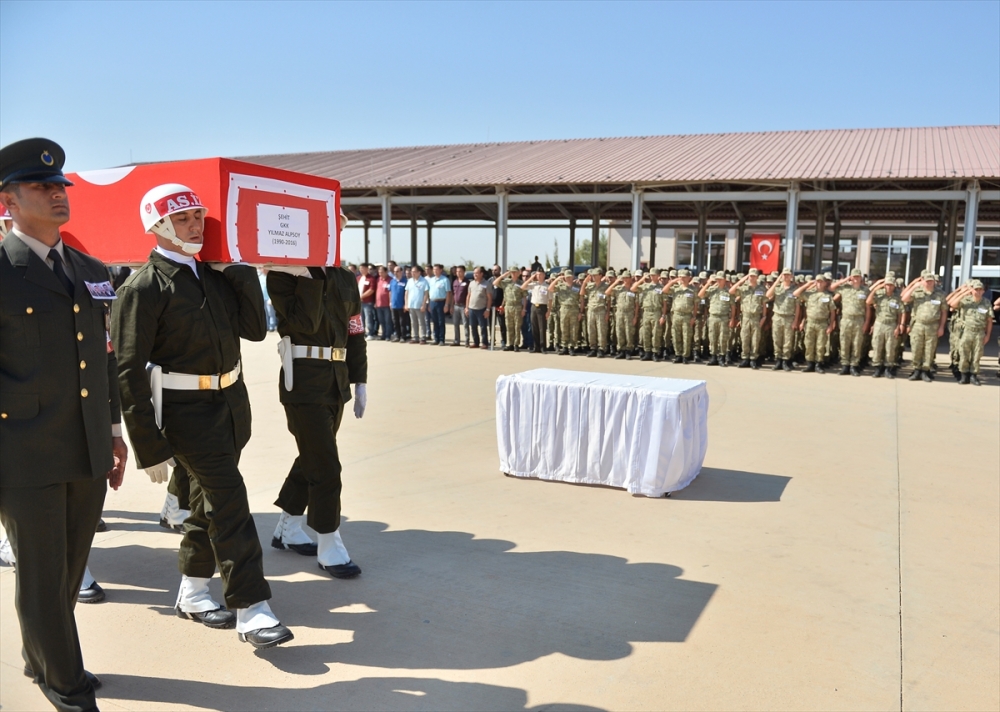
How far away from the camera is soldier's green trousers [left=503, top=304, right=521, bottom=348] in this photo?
1502cm

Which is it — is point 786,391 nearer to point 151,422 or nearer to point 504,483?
point 504,483

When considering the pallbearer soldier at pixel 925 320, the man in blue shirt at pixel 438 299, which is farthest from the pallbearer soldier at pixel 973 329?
the man in blue shirt at pixel 438 299

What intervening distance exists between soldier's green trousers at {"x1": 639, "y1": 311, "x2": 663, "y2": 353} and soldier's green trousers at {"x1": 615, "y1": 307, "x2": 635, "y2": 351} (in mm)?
186

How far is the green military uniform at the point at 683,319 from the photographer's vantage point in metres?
13.3

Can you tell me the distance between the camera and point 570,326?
578 inches

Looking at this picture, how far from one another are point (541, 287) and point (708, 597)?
11.4 meters

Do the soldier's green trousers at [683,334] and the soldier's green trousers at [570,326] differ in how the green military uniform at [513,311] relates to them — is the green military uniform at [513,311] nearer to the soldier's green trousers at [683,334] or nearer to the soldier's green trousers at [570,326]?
the soldier's green trousers at [570,326]

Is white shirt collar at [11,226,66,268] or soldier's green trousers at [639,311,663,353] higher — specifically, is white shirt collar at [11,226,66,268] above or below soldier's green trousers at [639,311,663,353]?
above

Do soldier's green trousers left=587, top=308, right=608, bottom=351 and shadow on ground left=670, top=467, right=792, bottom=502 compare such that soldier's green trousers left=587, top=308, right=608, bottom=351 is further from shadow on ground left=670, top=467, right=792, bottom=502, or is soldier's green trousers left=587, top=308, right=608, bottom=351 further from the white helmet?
the white helmet

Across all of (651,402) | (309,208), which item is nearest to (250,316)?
(309,208)

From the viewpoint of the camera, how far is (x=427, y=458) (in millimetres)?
6441

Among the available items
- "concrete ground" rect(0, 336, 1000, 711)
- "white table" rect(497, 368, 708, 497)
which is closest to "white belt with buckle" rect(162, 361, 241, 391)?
"concrete ground" rect(0, 336, 1000, 711)

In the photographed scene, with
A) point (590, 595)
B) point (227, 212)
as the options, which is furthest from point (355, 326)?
point (590, 595)

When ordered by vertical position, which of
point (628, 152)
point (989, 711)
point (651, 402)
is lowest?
point (989, 711)
